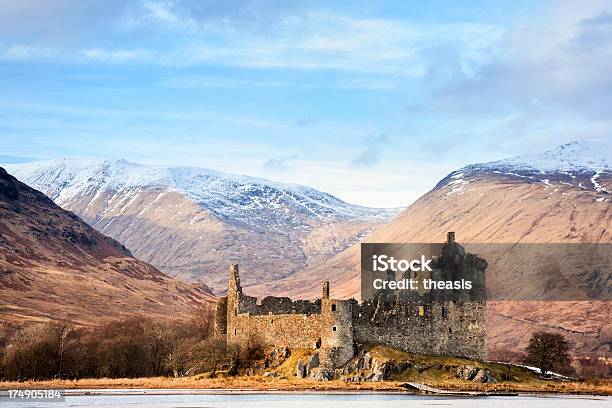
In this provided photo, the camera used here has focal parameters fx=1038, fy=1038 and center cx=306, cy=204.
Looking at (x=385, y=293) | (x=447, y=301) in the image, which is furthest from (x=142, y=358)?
(x=447, y=301)

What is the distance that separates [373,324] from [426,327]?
6.15m

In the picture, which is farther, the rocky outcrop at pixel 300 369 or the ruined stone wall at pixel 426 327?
the ruined stone wall at pixel 426 327

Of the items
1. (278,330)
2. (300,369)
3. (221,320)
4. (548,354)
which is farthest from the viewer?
(221,320)

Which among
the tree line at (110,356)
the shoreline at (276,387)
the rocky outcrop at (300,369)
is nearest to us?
the shoreline at (276,387)

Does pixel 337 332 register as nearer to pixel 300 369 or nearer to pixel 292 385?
pixel 300 369

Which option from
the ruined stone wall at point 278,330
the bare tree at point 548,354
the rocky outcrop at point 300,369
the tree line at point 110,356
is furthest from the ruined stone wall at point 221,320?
the bare tree at point 548,354

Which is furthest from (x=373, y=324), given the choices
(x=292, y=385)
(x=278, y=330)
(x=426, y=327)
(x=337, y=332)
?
(x=292, y=385)

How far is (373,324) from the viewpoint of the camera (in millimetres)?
107688

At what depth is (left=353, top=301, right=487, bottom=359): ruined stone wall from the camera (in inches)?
4240

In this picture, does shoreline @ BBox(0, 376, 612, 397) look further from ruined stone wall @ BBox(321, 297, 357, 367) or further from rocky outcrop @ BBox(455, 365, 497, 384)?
ruined stone wall @ BBox(321, 297, 357, 367)

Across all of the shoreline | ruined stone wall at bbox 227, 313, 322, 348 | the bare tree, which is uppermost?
ruined stone wall at bbox 227, 313, 322, 348

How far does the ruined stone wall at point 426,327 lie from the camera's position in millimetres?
107688

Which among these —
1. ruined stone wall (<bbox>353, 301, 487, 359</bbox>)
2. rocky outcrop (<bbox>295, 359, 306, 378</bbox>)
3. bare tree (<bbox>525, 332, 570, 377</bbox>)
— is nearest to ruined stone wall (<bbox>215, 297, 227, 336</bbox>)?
rocky outcrop (<bbox>295, 359, 306, 378</bbox>)

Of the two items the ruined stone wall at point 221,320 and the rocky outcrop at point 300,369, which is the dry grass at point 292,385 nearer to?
the rocky outcrop at point 300,369
